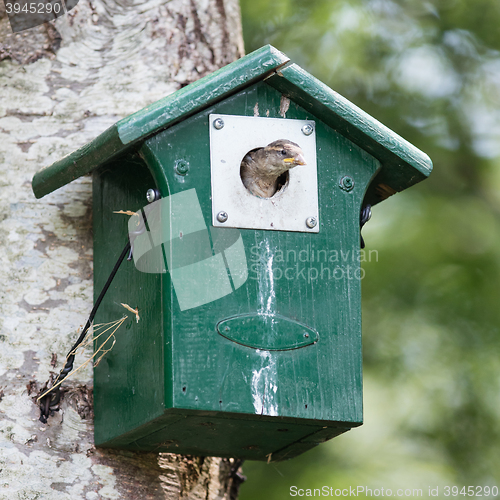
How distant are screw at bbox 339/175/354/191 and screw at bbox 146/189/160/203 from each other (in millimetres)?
639

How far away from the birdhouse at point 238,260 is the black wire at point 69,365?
2.5 inches

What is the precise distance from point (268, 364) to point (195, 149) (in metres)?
0.72

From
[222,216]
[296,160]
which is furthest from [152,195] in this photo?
[296,160]

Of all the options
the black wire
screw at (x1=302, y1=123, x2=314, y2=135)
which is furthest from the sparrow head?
the black wire

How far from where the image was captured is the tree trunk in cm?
296

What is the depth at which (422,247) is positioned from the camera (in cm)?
515

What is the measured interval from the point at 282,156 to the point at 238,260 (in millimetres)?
364

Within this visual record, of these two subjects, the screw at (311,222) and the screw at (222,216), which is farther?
the screw at (311,222)

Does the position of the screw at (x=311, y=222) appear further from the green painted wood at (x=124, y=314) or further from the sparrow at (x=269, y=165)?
the green painted wood at (x=124, y=314)

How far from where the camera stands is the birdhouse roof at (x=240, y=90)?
8.70 feet

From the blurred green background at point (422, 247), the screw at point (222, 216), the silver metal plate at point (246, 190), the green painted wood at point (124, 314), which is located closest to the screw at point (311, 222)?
the silver metal plate at point (246, 190)

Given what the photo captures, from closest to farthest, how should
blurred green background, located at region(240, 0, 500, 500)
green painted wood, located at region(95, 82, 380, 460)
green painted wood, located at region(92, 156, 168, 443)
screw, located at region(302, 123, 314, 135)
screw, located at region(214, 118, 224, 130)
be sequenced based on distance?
green painted wood, located at region(95, 82, 380, 460) < green painted wood, located at region(92, 156, 168, 443) < screw, located at region(214, 118, 224, 130) < screw, located at region(302, 123, 314, 135) < blurred green background, located at region(240, 0, 500, 500)

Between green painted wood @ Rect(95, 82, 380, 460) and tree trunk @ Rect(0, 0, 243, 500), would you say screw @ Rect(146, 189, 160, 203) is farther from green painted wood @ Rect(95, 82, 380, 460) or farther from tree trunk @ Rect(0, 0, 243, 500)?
tree trunk @ Rect(0, 0, 243, 500)

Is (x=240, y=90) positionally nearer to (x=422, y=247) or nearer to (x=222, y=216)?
(x=222, y=216)
